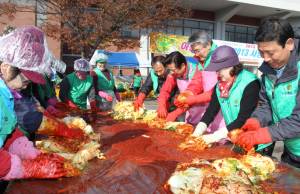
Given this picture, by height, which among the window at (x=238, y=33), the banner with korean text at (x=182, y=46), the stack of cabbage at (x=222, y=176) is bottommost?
the stack of cabbage at (x=222, y=176)

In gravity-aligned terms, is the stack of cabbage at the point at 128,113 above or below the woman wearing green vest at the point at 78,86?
below

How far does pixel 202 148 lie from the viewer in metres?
2.25

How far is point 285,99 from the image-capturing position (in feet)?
6.24

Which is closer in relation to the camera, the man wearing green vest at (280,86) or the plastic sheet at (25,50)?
the plastic sheet at (25,50)

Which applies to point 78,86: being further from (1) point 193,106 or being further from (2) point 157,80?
(1) point 193,106

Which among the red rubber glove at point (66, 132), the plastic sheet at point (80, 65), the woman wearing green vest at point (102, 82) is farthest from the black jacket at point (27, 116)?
the woman wearing green vest at point (102, 82)

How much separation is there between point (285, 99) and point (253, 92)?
1.26 ft

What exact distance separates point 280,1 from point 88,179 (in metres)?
23.2

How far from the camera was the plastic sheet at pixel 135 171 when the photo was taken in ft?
4.91

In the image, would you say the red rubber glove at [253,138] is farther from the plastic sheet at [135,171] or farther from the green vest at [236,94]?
the green vest at [236,94]

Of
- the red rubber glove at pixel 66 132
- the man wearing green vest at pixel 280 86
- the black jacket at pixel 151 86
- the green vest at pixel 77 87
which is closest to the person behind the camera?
the man wearing green vest at pixel 280 86

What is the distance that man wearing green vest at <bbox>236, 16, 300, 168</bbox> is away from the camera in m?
1.75

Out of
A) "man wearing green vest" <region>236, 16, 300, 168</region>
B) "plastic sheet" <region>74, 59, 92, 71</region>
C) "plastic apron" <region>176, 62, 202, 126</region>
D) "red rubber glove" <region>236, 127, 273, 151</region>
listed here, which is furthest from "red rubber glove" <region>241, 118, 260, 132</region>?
"plastic sheet" <region>74, 59, 92, 71</region>

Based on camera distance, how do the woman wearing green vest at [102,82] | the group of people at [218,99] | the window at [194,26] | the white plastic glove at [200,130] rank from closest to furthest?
the group of people at [218,99] < the white plastic glove at [200,130] < the woman wearing green vest at [102,82] < the window at [194,26]
